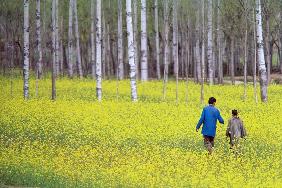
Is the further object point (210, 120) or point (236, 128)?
point (236, 128)

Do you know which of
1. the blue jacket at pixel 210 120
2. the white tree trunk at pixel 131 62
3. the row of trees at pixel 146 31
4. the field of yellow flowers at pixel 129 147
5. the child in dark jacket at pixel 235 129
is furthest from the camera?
the row of trees at pixel 146 31

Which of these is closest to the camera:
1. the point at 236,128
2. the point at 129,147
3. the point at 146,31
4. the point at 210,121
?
the point at 210,121

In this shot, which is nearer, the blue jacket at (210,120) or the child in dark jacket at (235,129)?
the blue jacket at (210,120)

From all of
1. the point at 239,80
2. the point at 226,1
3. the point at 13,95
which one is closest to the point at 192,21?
the point at 239,80

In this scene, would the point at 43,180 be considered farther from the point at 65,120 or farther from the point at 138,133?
the point at 65,120

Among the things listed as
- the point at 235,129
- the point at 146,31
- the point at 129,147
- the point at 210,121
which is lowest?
the point at 129,147

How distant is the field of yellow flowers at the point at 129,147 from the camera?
17625 millimetres

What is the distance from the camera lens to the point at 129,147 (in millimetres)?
21875

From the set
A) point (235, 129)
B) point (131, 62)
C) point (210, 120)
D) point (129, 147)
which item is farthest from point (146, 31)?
point (210, 120)

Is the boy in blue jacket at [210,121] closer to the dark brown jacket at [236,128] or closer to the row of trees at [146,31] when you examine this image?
the dark brown jacket at [236,128]

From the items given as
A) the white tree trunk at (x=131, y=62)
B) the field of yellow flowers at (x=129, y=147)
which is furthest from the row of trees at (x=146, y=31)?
the field of yellow flowers at (x=129, y=147)

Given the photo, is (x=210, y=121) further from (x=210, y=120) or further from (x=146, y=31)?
(x=146, y=31)

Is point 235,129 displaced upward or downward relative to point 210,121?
downward

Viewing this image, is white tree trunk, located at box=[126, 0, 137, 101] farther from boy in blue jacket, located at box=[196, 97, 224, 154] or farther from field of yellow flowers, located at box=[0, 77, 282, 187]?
boy in blue jacket, located at box=[196, 97, 224, 154]
